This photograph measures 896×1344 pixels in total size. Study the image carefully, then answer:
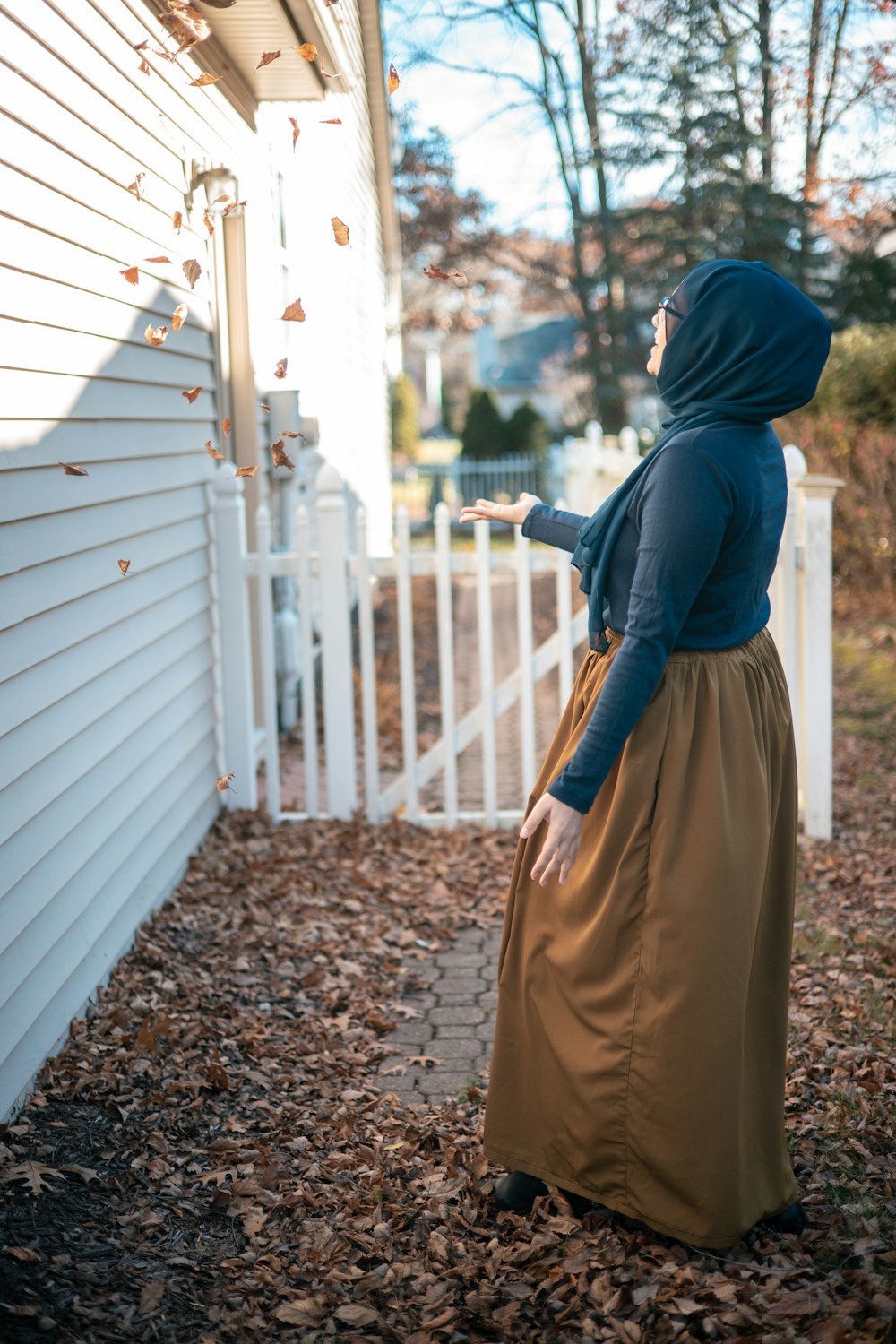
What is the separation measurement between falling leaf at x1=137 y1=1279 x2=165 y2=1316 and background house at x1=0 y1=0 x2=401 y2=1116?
708 mm

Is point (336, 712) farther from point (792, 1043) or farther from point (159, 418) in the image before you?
point (792, 1043)

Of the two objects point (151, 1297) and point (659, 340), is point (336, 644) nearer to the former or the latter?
point (659, 340)

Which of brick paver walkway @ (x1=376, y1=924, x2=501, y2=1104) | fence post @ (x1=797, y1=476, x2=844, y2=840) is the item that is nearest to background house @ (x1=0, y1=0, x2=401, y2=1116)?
brick paver walkway @ (x1=376, y1=924, x2=501, y2=1104)

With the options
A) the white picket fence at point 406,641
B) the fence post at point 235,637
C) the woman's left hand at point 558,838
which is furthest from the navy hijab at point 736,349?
the fence post at point 235,637

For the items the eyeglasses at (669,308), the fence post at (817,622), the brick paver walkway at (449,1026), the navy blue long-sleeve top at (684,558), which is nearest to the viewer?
the navy blue long-sleeve top at (684,558)

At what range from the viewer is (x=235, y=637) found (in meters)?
5.62

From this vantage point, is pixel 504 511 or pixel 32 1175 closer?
pixel 32 1175

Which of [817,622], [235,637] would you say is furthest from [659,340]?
[235,637]

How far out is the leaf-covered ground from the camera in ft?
7.81

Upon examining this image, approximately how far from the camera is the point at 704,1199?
2.42m

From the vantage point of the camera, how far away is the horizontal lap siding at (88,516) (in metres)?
3.05

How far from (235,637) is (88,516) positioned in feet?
6.37

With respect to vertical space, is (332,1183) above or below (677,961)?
below

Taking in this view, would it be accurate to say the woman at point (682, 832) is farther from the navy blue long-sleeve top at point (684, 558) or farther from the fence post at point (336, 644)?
the fence post at point (336, 644)
